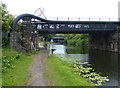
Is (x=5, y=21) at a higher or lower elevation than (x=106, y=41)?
higher

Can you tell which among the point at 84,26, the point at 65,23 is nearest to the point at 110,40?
the point at 84,26

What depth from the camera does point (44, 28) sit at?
45.2m

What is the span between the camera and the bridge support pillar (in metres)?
46.7

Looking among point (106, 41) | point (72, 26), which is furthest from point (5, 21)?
point (106, 41)

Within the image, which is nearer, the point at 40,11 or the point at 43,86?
the point at 43,86

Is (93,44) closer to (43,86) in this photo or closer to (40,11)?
(40,11)

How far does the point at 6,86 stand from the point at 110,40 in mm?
45335

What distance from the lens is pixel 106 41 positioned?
5438cm

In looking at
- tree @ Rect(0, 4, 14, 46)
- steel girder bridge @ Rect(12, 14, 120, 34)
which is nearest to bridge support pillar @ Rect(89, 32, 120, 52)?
steel girder bridge @ Rect(12, 14, 120, 34)

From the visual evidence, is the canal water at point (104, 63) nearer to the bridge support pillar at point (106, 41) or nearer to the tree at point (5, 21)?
the bridge support pillar at point (106, 41)

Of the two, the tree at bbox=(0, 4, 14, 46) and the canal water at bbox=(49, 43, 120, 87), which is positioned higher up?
the tree at bbox=(0, 4, 14, 46)

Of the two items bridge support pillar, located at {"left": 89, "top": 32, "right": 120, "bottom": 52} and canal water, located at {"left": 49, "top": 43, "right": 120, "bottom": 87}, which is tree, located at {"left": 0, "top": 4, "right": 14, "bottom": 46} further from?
bridge support pillar, located at {"left": 89, "top": 32, "right": 120, "bottom": 52}

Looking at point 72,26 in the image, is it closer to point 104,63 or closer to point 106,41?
point 106,41

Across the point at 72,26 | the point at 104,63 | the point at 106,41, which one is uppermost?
the point at 72,26
